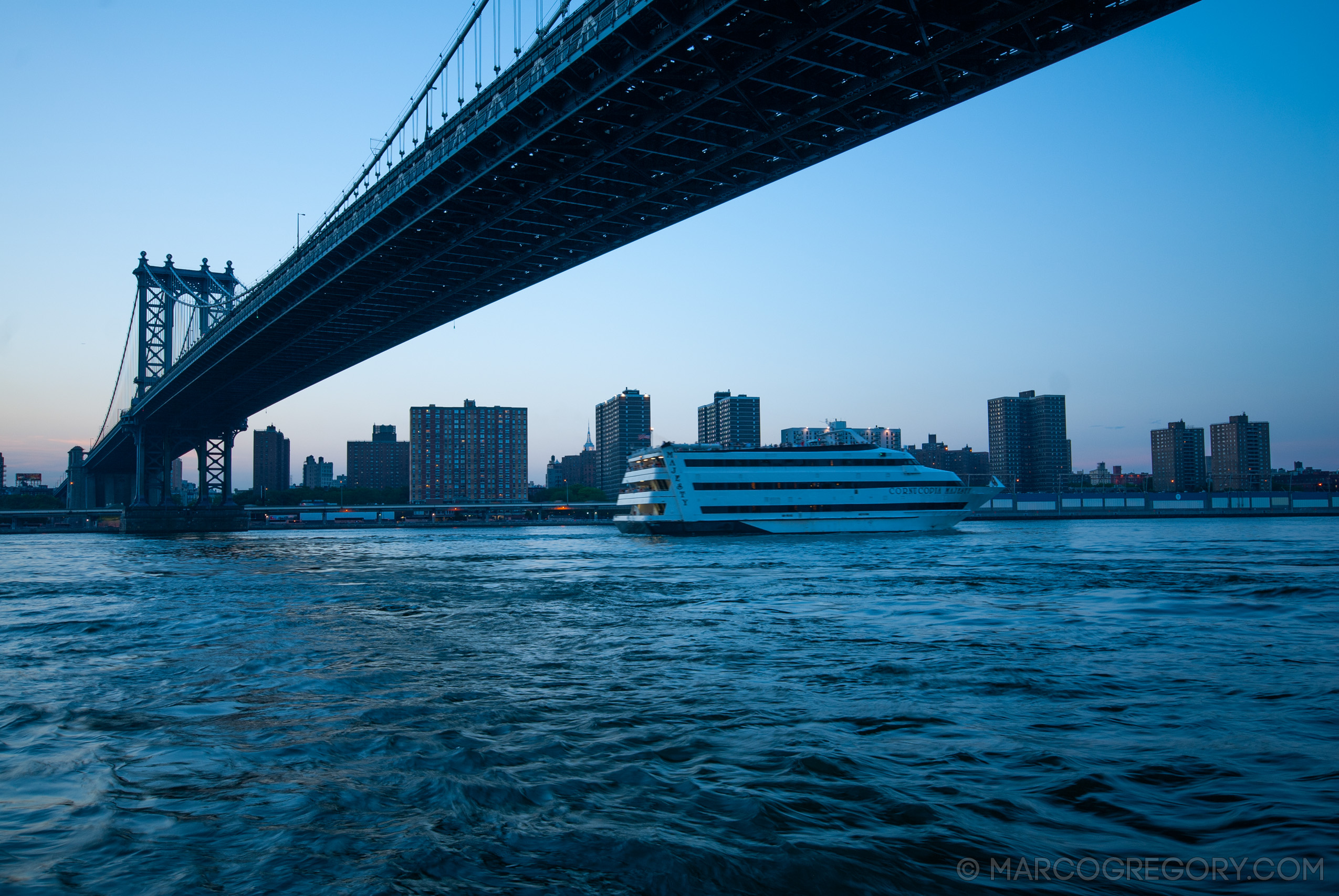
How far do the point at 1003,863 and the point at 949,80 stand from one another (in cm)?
Answer: 2212

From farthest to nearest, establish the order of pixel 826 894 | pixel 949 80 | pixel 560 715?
pixel 949 80 → pixel 560 715 → pixel 826 894

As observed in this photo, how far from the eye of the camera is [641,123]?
23.9 metres

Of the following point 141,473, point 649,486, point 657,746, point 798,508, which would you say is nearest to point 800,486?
point 798,508

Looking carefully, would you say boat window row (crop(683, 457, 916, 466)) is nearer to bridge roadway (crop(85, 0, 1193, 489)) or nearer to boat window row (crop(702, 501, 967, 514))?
boat window row (crop(702, 501, 967, 514))

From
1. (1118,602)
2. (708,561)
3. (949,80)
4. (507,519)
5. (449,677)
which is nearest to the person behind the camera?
(449,677)

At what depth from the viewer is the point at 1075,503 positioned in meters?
109

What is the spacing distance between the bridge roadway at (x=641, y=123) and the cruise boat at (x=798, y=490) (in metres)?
19.0

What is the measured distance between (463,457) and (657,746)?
179 meters

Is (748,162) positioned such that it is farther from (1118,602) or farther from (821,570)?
(1118,602)

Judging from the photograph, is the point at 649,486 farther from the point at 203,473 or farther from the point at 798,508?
the point at 203,473

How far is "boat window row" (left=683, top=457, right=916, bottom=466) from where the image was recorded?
52.3 m

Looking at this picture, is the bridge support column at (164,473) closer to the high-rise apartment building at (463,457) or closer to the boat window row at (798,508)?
the boat window row at (798,508)

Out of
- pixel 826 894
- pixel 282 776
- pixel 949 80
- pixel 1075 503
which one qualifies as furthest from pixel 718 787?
pixel 1075 503

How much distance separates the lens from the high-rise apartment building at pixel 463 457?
177500mm
